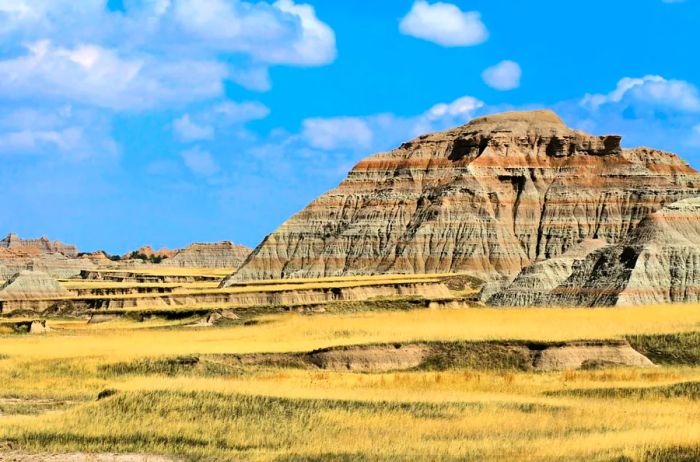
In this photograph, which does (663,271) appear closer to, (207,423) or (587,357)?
(587,357)

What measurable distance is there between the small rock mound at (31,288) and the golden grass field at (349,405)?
4885cm

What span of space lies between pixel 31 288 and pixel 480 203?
66047 mm

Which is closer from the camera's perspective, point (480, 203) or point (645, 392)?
point (645, 392)

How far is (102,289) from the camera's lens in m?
112

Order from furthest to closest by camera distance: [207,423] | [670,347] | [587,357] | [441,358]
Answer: [670,347]
[441,358]
[587,357]
[207,423]

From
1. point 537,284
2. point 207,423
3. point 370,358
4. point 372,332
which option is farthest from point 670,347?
point 537,284

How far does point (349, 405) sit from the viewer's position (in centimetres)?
2983

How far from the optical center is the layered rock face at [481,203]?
14200 cm

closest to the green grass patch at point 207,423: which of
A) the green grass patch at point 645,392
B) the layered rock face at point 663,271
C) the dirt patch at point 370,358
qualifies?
the green grass patch at point 645,392

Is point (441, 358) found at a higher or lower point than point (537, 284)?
lower

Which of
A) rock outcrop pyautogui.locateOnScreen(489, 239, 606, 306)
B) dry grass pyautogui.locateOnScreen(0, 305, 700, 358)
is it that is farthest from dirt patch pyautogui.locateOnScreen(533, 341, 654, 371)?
rock outcrop pyautogui.locateOnScreen(489, 239, 606, 306)

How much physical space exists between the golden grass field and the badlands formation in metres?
86.5

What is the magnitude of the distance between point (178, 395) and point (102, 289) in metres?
84.3

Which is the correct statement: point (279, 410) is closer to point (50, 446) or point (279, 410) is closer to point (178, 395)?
point (178, 395)
